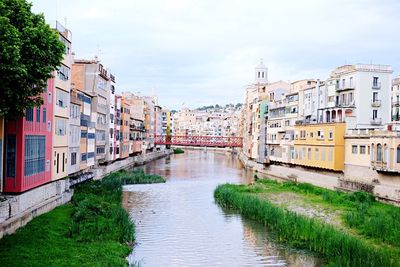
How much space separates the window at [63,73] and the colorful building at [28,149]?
6.70 feet

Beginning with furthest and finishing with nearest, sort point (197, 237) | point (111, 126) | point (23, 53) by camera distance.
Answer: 1. point (111, 126)
2. point (197, 237)
3. point (23, 53)

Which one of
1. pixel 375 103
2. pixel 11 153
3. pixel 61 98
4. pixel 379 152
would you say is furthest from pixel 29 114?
pixel 375 103

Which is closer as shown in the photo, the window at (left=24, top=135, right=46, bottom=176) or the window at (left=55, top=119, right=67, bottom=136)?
the window at (left=24, top=135, right=46, bottom=176)

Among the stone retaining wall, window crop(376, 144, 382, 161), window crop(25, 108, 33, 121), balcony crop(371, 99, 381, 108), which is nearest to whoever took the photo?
the stone retaining wall

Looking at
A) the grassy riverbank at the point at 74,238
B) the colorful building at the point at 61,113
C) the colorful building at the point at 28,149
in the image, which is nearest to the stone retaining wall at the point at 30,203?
the grassy riverbank at the point at 74,238

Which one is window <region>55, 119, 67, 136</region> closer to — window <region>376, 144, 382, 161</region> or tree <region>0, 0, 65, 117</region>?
tree <region>0, 0, 65, 117</region>

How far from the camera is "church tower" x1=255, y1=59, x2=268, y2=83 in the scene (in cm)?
11744

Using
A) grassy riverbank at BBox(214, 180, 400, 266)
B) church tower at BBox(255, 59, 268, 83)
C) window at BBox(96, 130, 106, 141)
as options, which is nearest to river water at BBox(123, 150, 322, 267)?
grassy riverbank at BBox(214, 180, 400, 266)

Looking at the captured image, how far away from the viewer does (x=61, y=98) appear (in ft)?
116

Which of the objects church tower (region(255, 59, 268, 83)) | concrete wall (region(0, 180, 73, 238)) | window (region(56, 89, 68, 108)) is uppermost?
church tower (region(255, 59, 268, 83))

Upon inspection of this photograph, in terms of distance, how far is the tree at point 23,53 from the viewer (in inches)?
763

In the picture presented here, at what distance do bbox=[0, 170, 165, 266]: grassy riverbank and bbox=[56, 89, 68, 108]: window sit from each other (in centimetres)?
648

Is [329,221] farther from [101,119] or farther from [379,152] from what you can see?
[101,119]

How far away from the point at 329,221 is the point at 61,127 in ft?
60.1
